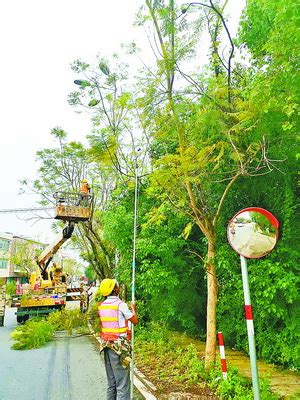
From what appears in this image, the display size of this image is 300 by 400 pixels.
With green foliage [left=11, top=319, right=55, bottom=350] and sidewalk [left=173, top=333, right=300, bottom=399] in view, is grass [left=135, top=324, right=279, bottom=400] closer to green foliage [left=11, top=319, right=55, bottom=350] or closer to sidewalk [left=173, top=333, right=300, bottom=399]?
sidewalk [left=173, top=333, right=300, bottom=399]

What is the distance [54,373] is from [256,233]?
235 inches

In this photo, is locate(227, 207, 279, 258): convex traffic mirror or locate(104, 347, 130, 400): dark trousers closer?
locate(227, 207, 279, 258): convex traffic mirror

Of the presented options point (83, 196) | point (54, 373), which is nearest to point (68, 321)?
point (83, 196)

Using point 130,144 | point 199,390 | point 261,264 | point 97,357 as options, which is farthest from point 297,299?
point 130,144

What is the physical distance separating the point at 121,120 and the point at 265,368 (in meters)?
9.04

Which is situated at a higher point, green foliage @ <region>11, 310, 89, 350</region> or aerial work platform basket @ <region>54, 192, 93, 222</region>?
aerial work platform basket @ <region>54, 192, 93, 222</region>

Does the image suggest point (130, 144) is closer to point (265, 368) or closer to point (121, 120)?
point (121, 120)

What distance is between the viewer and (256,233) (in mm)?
3992

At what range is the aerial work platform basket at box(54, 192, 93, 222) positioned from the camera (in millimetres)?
15977

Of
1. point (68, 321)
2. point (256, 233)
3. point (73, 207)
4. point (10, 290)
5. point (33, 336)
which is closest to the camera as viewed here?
point (256, 233)

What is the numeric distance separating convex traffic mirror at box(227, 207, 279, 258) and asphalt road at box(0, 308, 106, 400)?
12.4 feet

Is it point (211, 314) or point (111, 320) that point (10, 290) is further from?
point (111, 320)

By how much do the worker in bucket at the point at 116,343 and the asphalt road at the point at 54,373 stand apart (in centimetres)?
139

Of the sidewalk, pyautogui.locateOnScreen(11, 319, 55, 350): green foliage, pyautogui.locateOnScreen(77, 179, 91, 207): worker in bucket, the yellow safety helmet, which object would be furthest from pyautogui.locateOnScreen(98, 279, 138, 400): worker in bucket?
pyautogui.locateOnScreen(77, 179, 91, 207): worker in bucket
